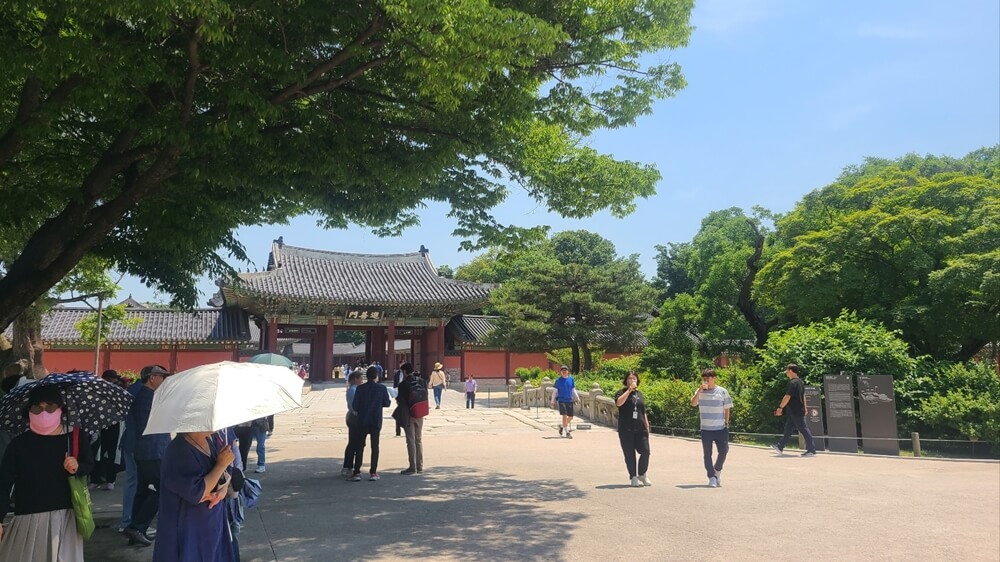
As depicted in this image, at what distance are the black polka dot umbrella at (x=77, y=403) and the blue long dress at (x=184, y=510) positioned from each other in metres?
1.23

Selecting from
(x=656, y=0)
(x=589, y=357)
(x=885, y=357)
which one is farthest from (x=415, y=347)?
(x=656, y=0)

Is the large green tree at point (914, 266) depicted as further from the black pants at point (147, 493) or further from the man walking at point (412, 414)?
the black pants at point (147, 493)

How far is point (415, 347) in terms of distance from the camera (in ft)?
121

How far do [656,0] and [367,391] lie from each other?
5.76m

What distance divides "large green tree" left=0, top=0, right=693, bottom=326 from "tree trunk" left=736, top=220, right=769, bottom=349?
16294 millimetres

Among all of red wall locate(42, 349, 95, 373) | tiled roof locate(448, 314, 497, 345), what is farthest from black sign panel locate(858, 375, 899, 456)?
red wall locate(42, 349, 95, 373)

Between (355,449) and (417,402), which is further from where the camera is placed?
(417,402)

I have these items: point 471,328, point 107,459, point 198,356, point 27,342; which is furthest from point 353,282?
point 107,459

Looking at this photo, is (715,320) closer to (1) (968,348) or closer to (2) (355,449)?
(1) (968,348)

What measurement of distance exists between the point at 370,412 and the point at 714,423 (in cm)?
433

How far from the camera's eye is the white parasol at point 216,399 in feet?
10.4

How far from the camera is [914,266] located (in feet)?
53.4

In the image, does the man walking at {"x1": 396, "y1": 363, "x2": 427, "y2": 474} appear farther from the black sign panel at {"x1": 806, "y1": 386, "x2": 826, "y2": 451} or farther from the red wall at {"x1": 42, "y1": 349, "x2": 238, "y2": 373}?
the red wall at {"x1": 42, "y1": 349, "x2": 238, "y2": 373}

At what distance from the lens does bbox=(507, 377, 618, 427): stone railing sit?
15.9 m
